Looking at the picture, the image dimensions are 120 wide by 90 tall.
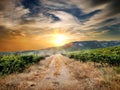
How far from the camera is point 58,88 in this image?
9.37 metres

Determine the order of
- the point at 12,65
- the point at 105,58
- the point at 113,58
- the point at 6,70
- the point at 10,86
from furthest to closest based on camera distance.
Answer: the point at 105,58 < the point at 113,58 < the point at 12,65 < the point at 6,70 < the point at 10,86

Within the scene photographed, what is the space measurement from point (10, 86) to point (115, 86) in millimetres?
5774

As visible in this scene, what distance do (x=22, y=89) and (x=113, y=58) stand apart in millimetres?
11215

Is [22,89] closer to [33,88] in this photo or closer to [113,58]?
[33,88]

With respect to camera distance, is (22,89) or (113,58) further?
(113,58)

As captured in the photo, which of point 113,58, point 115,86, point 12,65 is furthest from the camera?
point 113,58

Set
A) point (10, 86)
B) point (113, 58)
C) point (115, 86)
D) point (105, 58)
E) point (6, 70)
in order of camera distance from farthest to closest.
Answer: point (105, 58)
point (113, 58)
point (6, 70)
point (10, 86)
point (115, 86)

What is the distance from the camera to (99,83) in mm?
9516

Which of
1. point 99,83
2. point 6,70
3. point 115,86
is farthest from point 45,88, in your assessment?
point 6,70

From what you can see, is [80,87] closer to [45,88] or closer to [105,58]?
[45,88]

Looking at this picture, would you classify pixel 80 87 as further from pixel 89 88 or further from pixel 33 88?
pixel 33 88

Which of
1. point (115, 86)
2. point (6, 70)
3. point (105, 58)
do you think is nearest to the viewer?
point (115, 86)

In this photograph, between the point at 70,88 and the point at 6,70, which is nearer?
the point at 70,88

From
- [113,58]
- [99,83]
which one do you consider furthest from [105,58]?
[99,83]
